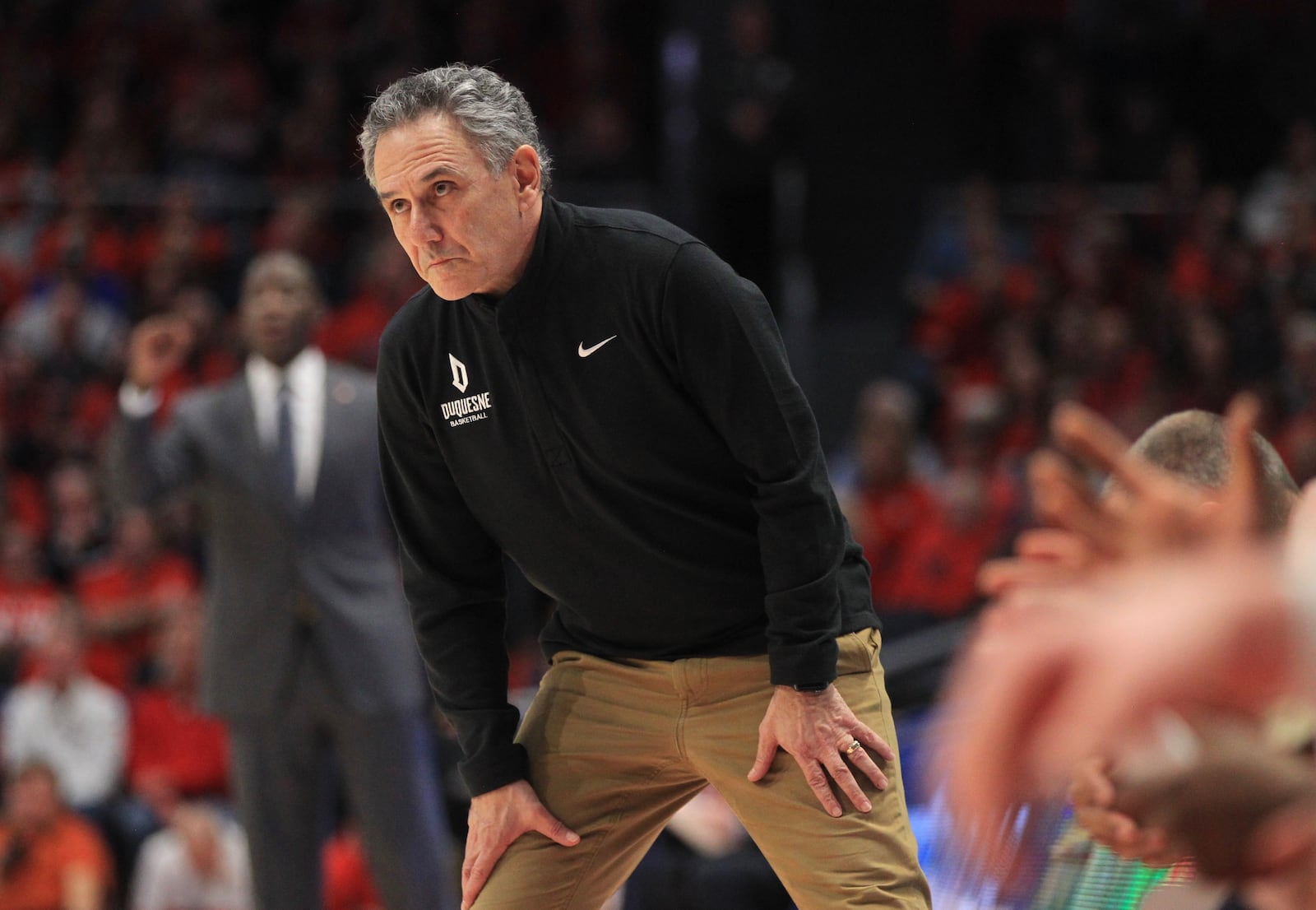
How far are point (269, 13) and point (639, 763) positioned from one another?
33.9 ft

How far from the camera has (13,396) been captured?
8836 millimetres

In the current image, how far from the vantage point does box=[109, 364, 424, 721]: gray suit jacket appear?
4.37 m

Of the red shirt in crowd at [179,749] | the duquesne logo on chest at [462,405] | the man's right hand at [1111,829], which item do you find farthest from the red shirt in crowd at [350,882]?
the man's right hand at [1111,829]

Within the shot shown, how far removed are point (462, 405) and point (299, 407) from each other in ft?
6.30

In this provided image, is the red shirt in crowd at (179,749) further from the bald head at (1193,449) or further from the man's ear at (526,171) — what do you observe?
the bald head at (1193,449)

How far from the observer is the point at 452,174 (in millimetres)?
2639

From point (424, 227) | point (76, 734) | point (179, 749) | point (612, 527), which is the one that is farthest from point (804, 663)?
point (76, 734)

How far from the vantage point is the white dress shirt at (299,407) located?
4.54 metres

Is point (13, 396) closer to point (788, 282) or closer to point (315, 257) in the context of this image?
point (315, 257)

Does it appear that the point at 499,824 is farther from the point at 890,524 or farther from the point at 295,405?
the point at 890,524

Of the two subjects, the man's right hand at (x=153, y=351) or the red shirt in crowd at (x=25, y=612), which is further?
the red shirt in crowd at (x=25, y=612)

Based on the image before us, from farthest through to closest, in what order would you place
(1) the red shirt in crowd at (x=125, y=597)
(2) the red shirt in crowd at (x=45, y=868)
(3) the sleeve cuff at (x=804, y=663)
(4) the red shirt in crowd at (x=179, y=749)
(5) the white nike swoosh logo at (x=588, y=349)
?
1. (1) the red shirt in crowd at (x=125, y=597)
2. (4) the red shirt in crowd at (x=179, y=749)
3. (2) the red shirt in crowd at (x=45, y=868)
4. (5) the white nike swoosh logo at (x=588, y=349)
5. (3) the sleeve cuff at (x=804, y=663)

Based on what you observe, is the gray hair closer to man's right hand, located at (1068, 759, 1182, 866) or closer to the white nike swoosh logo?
the white nike swoosh logo

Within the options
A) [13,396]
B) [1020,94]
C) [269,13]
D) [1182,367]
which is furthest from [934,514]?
[269,13]
